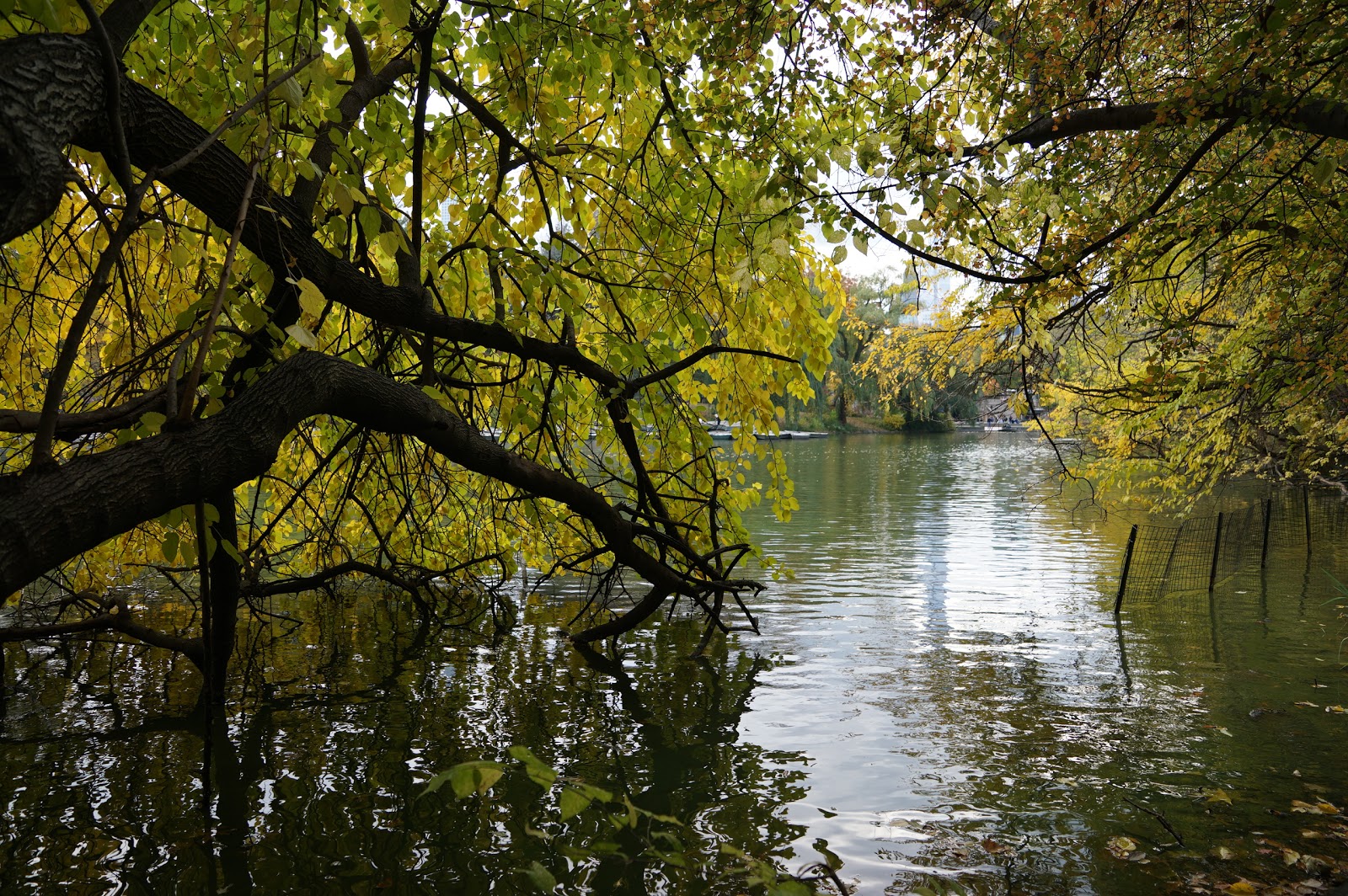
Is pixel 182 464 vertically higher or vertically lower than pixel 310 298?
lower

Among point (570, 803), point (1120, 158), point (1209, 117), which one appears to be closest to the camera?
point (570, 803)

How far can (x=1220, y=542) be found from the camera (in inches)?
505

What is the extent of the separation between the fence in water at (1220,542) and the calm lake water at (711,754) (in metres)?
1.40

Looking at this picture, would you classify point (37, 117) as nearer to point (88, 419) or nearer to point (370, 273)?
point (88, 419)

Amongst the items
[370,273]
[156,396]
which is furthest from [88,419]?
[370,273]

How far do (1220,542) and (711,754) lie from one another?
9.90 meters

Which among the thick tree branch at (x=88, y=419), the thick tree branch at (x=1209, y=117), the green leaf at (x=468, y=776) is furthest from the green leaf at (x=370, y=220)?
the thick tree branch at (x=1209, y=117)

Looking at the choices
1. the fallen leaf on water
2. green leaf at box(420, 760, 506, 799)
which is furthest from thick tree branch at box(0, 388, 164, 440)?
the fallen leaf on water

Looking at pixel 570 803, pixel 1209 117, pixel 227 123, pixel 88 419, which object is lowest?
pixel 570 803

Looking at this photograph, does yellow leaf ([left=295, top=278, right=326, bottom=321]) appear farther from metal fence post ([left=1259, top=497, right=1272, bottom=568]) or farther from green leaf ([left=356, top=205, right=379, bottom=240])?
metal fence post ([left=1259, top=497, right=1272, bottom=568])

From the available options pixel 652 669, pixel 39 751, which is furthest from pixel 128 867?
pixel 652 669

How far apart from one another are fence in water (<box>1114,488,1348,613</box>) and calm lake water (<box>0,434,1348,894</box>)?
1404mm

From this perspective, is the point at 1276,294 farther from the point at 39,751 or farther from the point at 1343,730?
the point at 39,751

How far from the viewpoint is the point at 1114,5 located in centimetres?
599
